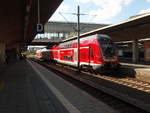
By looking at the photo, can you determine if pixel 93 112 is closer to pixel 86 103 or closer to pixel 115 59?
pixel 86 103

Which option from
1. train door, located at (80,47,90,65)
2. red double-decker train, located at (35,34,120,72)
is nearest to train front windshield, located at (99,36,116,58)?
red double-decker train, located at (35,34,120,72)

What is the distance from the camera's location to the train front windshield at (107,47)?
59.7 ft

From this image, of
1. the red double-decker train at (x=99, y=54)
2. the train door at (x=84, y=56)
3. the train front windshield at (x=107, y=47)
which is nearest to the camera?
the red double-decker train at (x=99, y=54)

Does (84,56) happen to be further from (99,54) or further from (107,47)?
(107,47)

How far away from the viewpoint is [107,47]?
727 inches

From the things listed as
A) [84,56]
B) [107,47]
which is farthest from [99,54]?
[84,56]

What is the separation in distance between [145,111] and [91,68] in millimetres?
12206

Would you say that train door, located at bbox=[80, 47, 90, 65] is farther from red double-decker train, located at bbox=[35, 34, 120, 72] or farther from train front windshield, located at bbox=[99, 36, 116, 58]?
train front windshield, located at bbox=[99, 36, 116, 58]

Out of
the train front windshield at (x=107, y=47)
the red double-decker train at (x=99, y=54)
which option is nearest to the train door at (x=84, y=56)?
the red double-decker train at (x=99, y=54)

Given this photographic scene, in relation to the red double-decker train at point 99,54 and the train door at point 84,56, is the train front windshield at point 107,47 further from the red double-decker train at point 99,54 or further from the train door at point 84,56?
the train door at point 84,56

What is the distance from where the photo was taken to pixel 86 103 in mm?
8117

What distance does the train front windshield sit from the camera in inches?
717

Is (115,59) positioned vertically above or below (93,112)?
above

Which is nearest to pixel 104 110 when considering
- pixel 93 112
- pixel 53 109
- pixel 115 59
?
pixel 93 112
